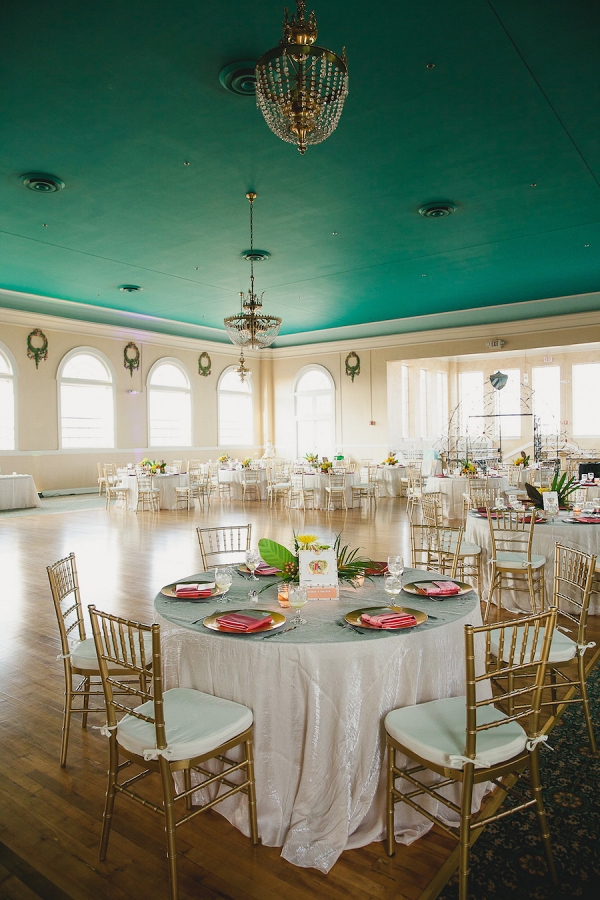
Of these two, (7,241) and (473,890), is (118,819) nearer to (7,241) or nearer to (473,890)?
(473,890)

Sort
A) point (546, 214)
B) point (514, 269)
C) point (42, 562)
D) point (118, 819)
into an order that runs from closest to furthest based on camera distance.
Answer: point (118, 819) → point (42, 562) → point (546, 214) → point (514, 269)

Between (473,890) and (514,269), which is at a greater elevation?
(514,269)

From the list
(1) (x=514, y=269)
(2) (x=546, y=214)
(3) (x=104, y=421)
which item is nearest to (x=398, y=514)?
(1) (x=514, y=269)

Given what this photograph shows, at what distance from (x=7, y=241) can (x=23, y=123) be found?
4.14m

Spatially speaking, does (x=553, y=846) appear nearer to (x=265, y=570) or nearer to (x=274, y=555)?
(x=274, y=555)

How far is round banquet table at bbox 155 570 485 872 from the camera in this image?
2.25 m

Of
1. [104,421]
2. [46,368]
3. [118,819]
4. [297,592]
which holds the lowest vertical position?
[118,819]

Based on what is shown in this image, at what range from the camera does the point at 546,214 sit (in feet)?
26.8

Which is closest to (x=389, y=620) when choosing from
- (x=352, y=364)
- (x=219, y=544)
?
(x=219, y=544)

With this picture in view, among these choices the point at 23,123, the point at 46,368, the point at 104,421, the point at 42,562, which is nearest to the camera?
the point at 23,123

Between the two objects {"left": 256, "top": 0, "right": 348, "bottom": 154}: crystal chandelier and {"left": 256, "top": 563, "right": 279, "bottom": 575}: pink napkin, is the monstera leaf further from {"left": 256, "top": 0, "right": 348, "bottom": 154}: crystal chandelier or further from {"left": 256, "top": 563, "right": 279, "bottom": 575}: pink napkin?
{"left": 256, "top": 0, "right": 348, "bottom": 154}: crystal chandelier

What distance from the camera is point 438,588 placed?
2.88 m

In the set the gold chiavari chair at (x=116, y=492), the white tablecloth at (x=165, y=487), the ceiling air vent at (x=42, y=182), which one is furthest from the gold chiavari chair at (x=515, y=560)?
the gold chiavari chair at (x=116, y=492)

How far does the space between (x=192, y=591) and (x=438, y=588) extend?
1.17 metres
